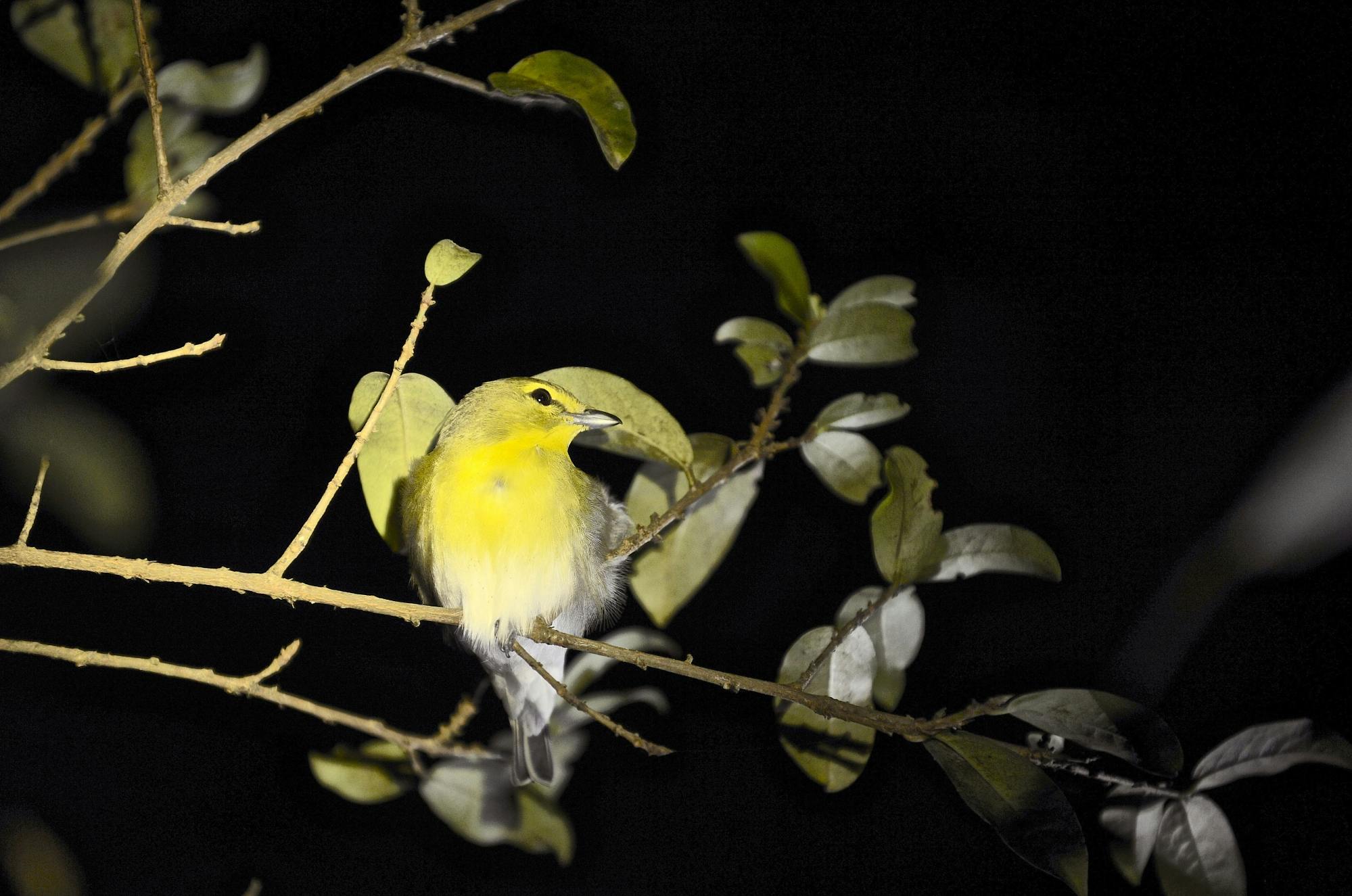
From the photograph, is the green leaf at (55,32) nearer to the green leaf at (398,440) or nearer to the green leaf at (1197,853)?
the green leaf at (398,440)

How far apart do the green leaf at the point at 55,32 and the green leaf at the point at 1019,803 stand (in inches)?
37.6

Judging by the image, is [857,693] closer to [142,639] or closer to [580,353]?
[580,353]

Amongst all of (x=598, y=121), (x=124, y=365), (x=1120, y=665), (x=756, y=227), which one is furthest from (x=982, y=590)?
(x=124, y=365)

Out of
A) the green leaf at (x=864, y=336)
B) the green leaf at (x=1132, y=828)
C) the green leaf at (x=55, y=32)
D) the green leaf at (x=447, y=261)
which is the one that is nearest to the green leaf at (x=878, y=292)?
the green leaf at (x=864, y=336)

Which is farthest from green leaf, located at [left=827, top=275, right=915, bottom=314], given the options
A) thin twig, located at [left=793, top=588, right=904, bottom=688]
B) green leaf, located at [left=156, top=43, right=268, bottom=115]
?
green leaf, located at [left=156, top=43, right=268, bottom=115]

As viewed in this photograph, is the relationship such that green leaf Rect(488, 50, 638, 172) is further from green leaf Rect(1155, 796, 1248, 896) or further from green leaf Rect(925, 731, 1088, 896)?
green leaf Rect(1155, 796, 1248, 896)

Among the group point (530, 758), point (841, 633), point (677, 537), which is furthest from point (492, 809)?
point (841, 633)

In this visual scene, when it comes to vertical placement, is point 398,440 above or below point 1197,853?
above

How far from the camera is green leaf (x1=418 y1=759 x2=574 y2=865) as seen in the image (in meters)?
1.02

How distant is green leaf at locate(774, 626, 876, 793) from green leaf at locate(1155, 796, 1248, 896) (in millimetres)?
253

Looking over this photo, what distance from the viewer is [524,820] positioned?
1.02 m

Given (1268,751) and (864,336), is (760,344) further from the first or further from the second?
(1268,751)

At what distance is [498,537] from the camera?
82cm

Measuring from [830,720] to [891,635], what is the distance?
10 cm
